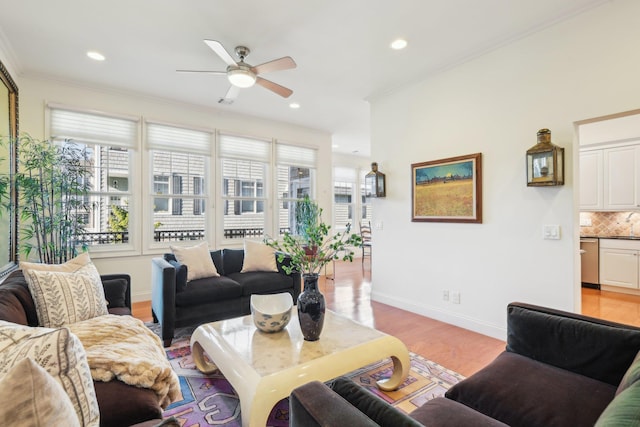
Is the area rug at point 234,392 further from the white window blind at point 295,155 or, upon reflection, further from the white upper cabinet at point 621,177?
the white upper cabinet at point 621,177

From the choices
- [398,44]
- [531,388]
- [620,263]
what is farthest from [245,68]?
[620,263]

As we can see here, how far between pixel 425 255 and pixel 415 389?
6.03ft

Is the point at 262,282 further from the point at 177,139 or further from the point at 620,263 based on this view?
the point at 620,263

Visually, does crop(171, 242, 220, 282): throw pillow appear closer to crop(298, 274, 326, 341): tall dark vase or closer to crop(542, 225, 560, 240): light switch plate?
crop(298, 274, 326, 341): tall dark vase

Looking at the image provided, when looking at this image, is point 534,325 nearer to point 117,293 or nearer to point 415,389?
point 415,389

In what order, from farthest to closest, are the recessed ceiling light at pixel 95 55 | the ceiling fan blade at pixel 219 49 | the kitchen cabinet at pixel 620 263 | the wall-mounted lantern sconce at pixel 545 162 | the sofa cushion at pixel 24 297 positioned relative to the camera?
the kitchen cabinet at pixel 620 263 < the recessed ceiling light at pixel 95 55 < the wall-mounted lantern sconce at pixel 545 162 < the ceiling fan blade at pixel 219 49 < the sofa cushion at pixel 24 297

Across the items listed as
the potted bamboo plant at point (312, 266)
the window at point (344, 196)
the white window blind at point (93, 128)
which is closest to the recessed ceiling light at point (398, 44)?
the potted bamboo plant at point (312, 266)

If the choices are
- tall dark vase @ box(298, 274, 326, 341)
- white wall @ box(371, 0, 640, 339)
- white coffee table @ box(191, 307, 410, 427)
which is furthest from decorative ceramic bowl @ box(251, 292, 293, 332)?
white wall @ box(371, 0, 640, 339)

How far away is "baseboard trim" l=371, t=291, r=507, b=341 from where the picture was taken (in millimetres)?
3089

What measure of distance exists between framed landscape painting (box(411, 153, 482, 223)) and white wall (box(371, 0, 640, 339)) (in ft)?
0.26

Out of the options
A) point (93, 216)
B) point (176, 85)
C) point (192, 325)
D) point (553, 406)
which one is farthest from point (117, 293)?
point (553, 406)

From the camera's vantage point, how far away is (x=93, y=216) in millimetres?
4148

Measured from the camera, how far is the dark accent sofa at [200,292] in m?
2.85

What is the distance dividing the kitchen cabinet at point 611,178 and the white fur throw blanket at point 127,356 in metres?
6.42
